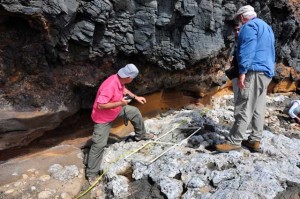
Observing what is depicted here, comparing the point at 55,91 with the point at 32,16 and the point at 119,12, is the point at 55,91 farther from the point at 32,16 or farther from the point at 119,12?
the point at 119,12

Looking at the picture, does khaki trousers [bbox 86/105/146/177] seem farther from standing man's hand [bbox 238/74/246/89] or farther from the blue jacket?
the blue jacket

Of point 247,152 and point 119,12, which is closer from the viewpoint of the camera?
point 247,152

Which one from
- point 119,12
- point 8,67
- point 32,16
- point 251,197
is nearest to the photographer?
point 251,197

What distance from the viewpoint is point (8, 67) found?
4.69 m

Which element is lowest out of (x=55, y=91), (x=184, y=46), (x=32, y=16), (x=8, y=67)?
(x=55, y=91)

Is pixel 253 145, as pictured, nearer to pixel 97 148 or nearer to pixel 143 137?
pixel 143 137

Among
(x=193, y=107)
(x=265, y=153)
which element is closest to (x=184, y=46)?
(x=193, y=107)

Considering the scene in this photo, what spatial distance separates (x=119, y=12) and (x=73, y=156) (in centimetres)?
266

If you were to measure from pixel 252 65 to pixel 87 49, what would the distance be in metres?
2.70

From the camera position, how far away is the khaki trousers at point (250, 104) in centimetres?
459

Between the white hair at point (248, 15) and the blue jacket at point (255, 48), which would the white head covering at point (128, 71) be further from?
the white hair at point (248, 15)

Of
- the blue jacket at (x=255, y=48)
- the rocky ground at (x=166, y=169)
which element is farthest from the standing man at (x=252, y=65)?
the rocky ground at (x=166, y=169)

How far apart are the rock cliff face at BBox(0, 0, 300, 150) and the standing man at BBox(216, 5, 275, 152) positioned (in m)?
1.57

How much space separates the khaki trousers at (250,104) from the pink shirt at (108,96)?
6.18ft
